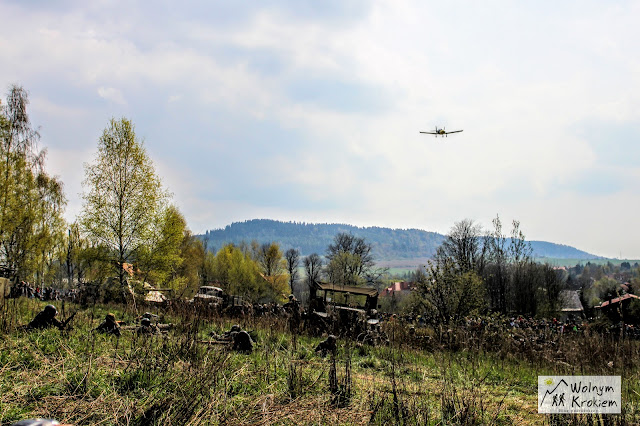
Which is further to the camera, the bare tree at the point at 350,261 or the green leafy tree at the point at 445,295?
the bare tree at the point at 350,261

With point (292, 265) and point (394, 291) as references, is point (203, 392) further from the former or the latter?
point (394, 291)

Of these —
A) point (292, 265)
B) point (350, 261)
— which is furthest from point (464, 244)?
point (292, 265)

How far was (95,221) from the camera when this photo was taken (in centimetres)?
2247

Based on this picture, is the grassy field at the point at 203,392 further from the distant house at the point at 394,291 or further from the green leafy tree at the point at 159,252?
the green leafy tree at the point at 159,252

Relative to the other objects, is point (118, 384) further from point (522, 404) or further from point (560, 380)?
point (560, 380)

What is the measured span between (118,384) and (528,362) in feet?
36.2

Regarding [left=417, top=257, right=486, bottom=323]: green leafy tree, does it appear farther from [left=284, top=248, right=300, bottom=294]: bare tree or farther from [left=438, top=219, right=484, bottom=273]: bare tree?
[left=284, top=248, right=300, bottom=294]: bare tree

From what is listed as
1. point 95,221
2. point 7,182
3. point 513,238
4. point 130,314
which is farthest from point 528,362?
point 513,238

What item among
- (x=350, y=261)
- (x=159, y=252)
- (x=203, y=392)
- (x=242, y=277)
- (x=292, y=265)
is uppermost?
(x=159, y=252)

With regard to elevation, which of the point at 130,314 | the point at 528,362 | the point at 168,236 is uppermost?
the point at 168,236
